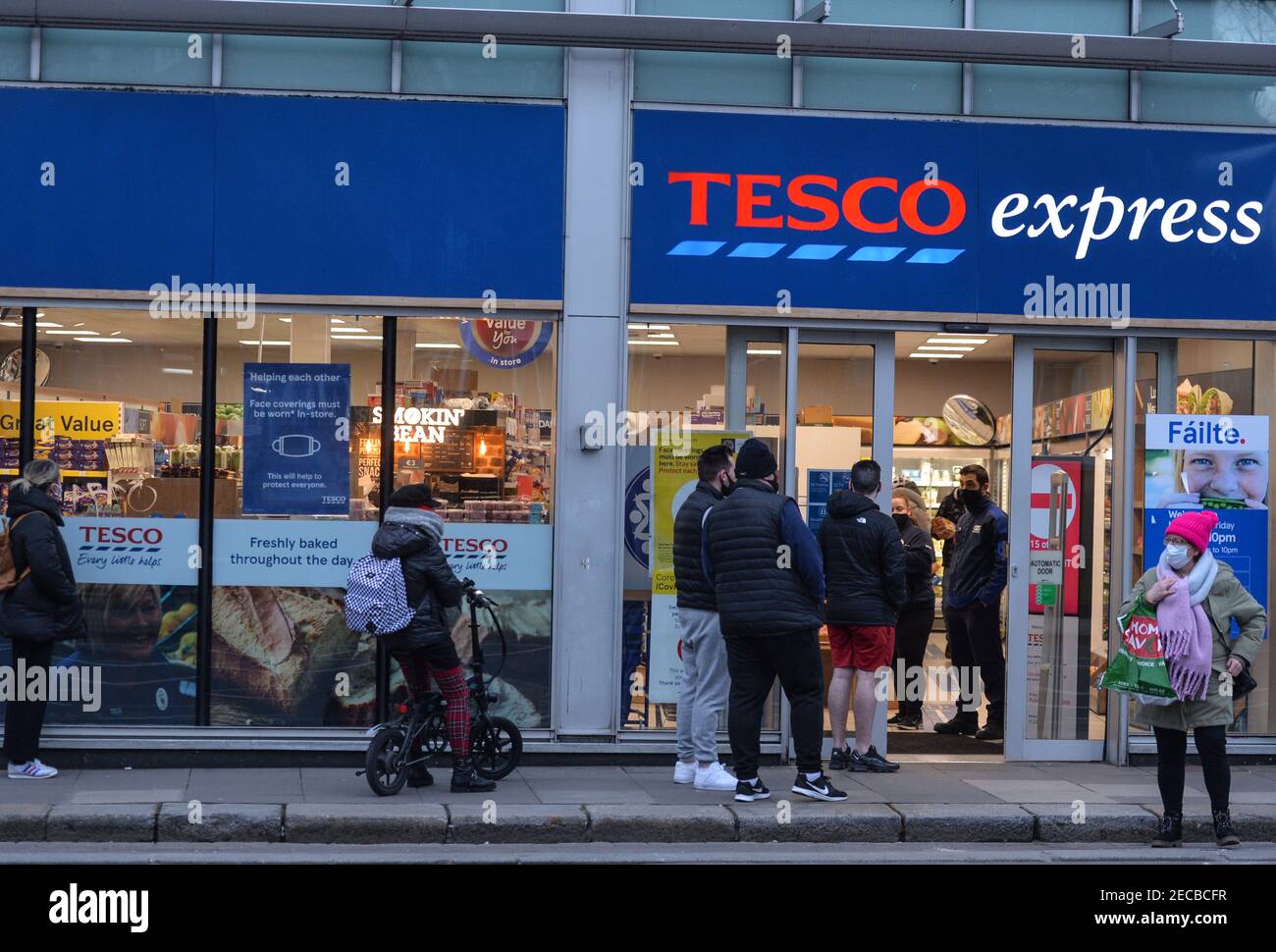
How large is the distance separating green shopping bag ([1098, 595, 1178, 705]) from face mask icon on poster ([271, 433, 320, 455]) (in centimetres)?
524

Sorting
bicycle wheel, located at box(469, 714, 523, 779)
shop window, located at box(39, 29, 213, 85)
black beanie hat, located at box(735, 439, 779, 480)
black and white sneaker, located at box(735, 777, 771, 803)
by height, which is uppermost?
shop window, located at box(39, 29, 213, 85)

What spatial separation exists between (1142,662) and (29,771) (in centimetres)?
661

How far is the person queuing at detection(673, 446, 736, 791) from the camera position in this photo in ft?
30.2

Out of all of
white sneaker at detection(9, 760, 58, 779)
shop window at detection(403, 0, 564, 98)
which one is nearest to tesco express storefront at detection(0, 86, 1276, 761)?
shop window at detection(403, 0, 564, 98)

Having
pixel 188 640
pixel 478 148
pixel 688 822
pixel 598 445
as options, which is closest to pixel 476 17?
pixel 478 148

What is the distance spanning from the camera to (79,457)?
32.5 feet

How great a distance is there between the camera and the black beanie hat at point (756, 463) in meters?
8.87

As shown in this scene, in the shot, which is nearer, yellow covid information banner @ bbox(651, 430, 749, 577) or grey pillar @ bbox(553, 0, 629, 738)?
grey pillar @ bbox(553, 0, 629, 738)

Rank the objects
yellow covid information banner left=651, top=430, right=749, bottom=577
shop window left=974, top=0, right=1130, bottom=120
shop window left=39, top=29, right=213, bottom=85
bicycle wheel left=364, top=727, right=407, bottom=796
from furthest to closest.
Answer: shop window left=974, top=0, right=1130, bottom=120
yellow covid information banner left=651, top=430, right=749, bottom=577
shop window left=39, top=29, right=213, bottom=85
bicycle wheel left=364, top=727, right=407, bottom=796

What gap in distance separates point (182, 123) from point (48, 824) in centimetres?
454

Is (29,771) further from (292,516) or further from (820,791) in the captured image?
(820,791)

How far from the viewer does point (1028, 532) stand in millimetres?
10750

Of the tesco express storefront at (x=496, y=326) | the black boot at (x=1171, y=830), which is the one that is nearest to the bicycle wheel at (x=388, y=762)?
the tesco express storefront at (x=496, y=326)

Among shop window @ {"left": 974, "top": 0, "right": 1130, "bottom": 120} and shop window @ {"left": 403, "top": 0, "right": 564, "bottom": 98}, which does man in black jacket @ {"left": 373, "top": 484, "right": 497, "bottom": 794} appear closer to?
shop window @ {"left": 403, "top": 0, "right": 564, "bottom": 98}
